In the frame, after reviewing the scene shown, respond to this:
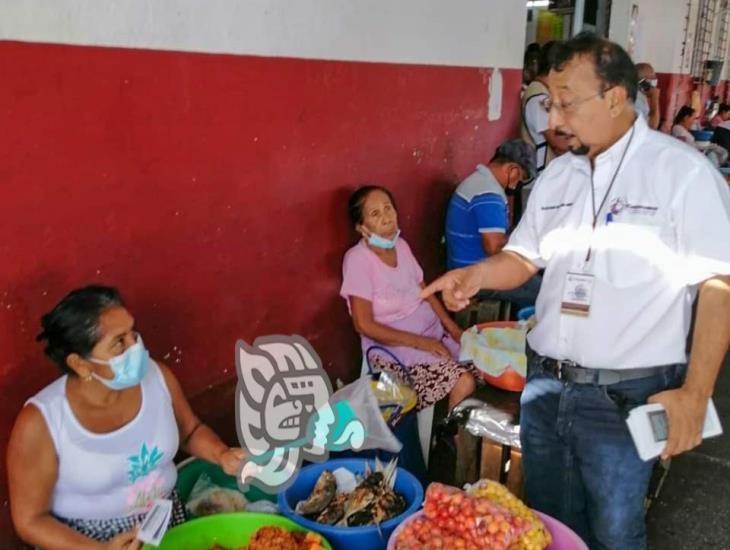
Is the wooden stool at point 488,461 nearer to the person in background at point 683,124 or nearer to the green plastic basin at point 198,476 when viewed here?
the green plastic basin at point 198,476

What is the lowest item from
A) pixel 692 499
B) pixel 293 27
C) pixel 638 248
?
pixel 692 499

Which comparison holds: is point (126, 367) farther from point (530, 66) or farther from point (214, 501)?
point (530, 66)

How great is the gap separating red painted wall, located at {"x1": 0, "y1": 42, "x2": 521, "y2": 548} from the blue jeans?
3.92 ft

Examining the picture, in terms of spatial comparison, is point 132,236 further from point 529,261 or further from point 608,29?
point 608,29

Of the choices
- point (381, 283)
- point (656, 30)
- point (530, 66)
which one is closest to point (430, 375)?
point (381, 283)

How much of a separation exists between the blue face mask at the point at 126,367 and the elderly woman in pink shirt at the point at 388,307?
4.27 ft

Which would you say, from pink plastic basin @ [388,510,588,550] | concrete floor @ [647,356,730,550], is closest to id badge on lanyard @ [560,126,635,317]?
pink plastic basin @ [388,510,588,550]

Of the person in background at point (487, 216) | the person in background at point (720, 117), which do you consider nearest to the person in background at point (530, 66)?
the person in background at point (487, 216)

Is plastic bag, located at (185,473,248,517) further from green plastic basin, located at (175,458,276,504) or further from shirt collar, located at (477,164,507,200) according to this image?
shirt collar, located at (477,164,507,200)

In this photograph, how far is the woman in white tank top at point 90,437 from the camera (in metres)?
1.79

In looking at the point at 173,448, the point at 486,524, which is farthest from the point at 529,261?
the point at 173,448

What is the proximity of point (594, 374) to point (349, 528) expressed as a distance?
32.1 inches

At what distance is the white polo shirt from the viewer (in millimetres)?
1686

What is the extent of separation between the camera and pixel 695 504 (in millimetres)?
3094
